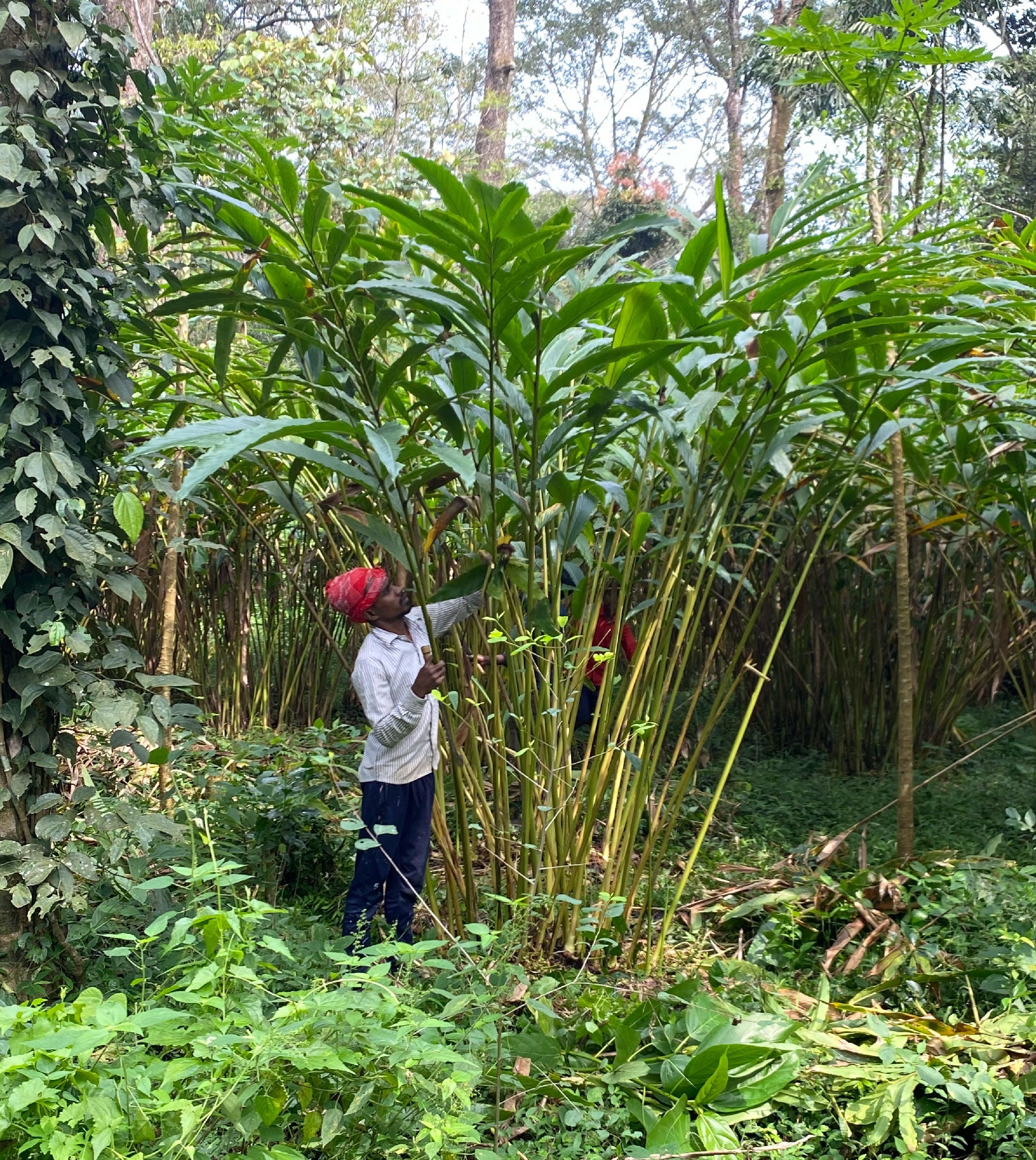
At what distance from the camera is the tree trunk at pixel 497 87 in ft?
27.1

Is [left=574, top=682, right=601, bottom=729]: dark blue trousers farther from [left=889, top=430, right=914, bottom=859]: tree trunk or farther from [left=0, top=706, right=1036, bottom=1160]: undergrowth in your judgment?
[left=889, top=430, right=914, bottom=859]: tree trunk

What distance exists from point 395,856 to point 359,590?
0.54 metres

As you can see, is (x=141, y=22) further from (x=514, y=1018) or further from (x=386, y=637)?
(x=514, y=1018)

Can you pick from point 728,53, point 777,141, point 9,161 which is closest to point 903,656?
point 9,161

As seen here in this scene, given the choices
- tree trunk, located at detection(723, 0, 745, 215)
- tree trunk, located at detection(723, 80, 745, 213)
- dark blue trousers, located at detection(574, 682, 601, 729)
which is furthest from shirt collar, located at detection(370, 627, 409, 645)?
tree trunk, located at detection(723, 0, 745, 215)

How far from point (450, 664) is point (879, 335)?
1.07 meters

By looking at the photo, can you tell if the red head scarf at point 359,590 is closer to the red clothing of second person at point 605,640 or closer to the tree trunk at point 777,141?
the red clothing of second person at point 605,640

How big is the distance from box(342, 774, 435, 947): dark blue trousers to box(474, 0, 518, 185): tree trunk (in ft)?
23.2

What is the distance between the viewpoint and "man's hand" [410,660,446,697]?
1753 millimetres

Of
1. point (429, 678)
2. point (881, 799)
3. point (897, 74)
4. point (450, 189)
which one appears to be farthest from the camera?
point (881, 799)

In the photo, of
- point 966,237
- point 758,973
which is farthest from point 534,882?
point 966,237

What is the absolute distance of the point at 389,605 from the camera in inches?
77.2

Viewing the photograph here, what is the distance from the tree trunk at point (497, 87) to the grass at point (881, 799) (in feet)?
20.1

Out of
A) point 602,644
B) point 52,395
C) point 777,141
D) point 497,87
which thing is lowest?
point 602,644
